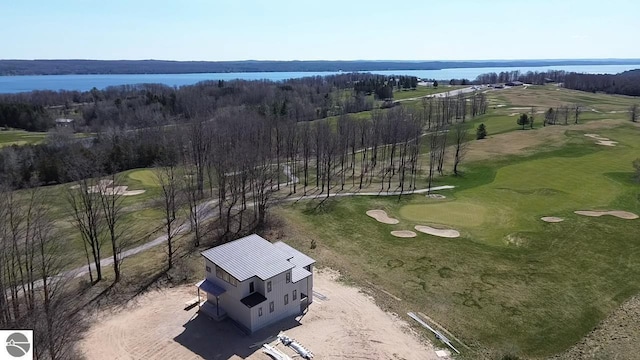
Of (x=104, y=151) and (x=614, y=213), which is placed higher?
(x=104, y=151)

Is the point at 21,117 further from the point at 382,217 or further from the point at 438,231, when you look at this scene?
the point at 438,231

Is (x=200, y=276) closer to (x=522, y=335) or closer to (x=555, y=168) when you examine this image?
(x=522, y=335)

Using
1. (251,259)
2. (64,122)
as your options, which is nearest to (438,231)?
(251,259)

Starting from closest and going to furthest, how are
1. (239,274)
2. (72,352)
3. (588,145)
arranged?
1. (72,352)
2. (239,274)
3. (588,145)

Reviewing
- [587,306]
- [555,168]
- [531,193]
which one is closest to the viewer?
[587,306]

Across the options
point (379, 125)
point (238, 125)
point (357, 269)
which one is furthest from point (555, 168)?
point (238, 125)

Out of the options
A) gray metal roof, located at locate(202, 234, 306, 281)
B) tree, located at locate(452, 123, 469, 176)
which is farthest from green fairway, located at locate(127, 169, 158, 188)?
tree, located at locate(452, 123, 469, 176)

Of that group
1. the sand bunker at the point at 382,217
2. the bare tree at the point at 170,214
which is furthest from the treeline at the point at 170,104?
the sand bunker at the point at 382,217
